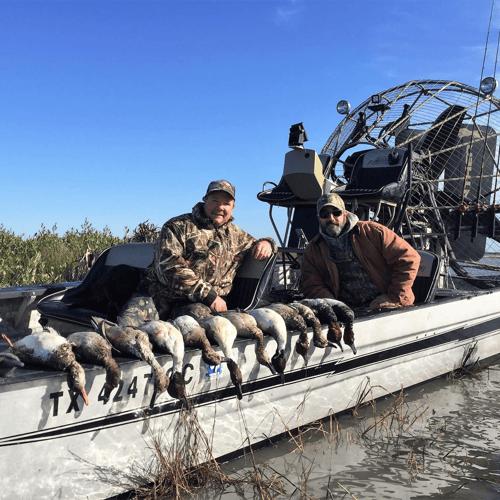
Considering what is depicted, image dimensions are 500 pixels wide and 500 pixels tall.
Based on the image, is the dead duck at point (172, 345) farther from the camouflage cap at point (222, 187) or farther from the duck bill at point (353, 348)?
the duck bill at point (353, 348)

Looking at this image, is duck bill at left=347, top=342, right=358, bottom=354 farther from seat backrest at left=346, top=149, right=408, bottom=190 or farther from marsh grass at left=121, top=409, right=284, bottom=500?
seat backrest at left=346, top=149, right=408, bottom=190

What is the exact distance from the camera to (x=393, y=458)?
3.71m

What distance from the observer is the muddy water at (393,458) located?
3229mm

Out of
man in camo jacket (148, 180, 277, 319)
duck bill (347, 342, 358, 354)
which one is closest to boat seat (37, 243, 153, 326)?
man in camo jacket (148, 180, 277, 319)

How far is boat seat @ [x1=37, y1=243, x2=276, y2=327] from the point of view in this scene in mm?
4551

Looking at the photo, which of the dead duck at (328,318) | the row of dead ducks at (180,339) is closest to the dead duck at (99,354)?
the row of dead ducks at (180,339)

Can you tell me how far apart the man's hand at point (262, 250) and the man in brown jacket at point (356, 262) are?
0.96 metres

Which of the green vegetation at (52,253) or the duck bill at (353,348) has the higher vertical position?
the green vegetation at (52,253)

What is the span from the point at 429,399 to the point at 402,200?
350cm

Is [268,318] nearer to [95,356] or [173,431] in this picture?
[173,431]

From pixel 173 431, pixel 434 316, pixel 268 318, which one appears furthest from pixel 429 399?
pixel 173 431

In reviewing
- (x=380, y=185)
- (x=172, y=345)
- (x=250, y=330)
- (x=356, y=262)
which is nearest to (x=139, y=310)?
(x=250, y=330)

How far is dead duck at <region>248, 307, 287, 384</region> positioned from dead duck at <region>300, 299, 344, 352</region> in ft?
1.72

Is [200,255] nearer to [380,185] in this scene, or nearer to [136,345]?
[136,345]
